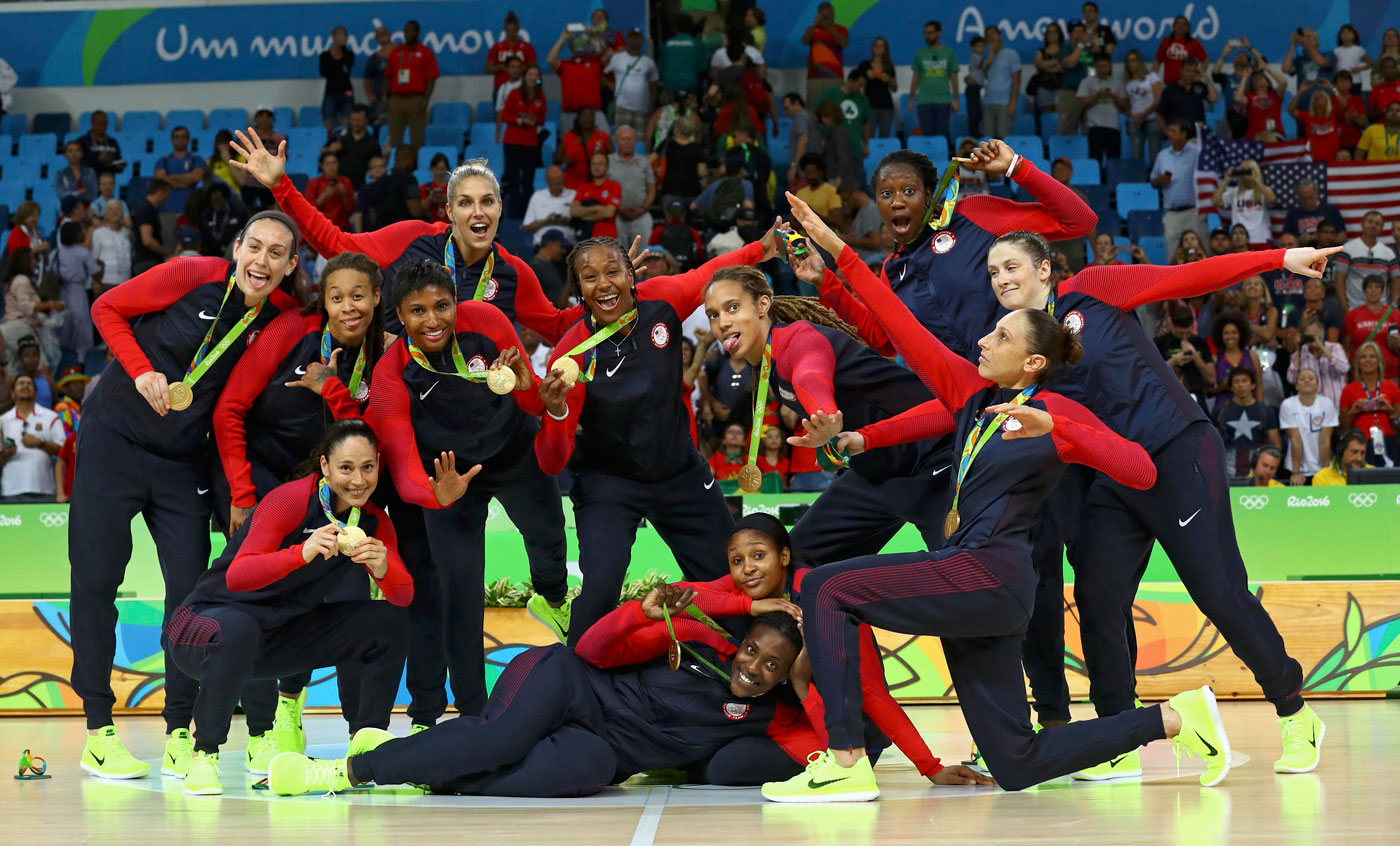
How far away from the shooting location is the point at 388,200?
42.5 ft

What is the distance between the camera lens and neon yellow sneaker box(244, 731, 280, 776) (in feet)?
16.9

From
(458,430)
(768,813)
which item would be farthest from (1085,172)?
(768,813)

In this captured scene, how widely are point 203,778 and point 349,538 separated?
94 cm

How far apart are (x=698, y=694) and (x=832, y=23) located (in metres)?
11.5

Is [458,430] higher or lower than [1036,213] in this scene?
lower

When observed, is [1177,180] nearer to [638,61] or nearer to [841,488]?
[638,61]

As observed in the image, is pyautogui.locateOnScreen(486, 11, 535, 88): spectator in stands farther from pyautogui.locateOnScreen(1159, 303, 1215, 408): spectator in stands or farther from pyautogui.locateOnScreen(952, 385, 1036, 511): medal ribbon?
pyautogui.locateOnScreen(952, 385, 1036, 511): medal ribbon

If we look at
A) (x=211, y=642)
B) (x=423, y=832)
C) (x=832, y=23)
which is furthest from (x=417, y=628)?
(x=832, y=23)

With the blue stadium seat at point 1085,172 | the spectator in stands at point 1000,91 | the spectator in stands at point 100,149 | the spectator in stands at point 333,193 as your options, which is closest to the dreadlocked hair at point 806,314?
the spectator in stands at point 333,193

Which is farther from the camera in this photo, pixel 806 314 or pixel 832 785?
pixel 806 314

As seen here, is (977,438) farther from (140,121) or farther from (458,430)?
(140,121)

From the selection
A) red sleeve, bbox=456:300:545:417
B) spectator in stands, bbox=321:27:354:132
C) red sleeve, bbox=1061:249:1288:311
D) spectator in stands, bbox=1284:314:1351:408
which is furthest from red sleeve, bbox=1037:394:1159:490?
spectator in stands, bbox=321:27:354:132

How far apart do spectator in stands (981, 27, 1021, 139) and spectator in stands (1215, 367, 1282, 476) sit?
514 centimetres

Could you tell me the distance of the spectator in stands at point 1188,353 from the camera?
10.8m
